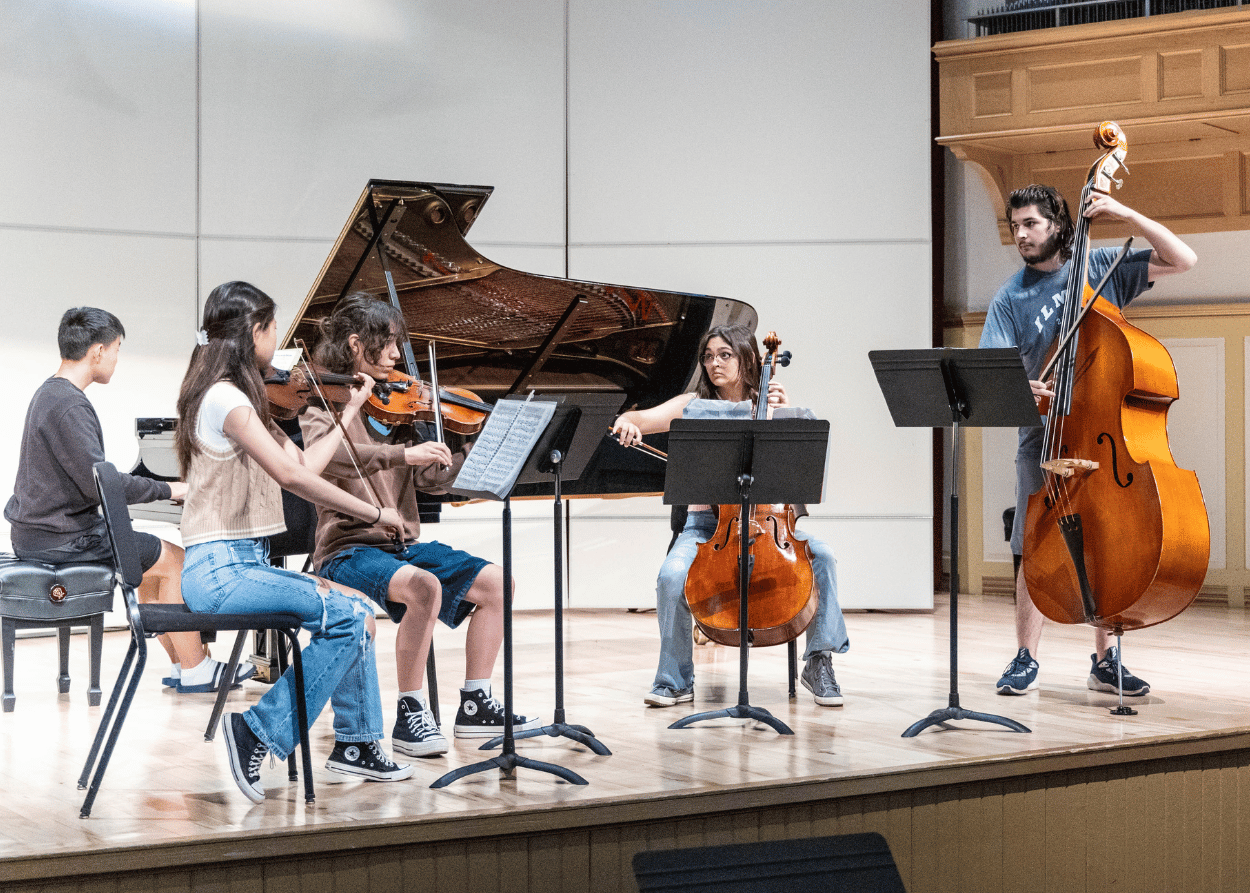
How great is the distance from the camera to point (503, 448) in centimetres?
287

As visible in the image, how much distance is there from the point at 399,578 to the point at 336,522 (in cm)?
25

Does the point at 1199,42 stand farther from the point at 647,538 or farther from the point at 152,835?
the point at 152,835

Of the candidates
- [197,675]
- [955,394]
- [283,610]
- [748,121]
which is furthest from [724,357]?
[748,121]

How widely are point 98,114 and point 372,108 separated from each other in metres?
1.14

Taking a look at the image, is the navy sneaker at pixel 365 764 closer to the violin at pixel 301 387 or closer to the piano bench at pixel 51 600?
the violin at pixel 301 387

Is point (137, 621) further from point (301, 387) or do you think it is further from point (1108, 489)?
point (1108, 489)

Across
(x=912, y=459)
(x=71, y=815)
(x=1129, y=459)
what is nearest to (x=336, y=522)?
(x=71, y=815)

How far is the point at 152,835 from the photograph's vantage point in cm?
245

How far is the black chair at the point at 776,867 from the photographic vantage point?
2.21m

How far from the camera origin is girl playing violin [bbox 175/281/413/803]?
2770mm

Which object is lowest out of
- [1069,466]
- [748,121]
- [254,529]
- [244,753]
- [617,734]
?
[617,734]

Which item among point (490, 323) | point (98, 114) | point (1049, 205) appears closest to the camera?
point (1049, 205)

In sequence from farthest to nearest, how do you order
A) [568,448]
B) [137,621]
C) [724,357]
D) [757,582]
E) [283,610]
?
[724,357] → [757,582] → [568,448] → [283,610] → [137,621]

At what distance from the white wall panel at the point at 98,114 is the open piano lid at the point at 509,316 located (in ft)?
6.11
